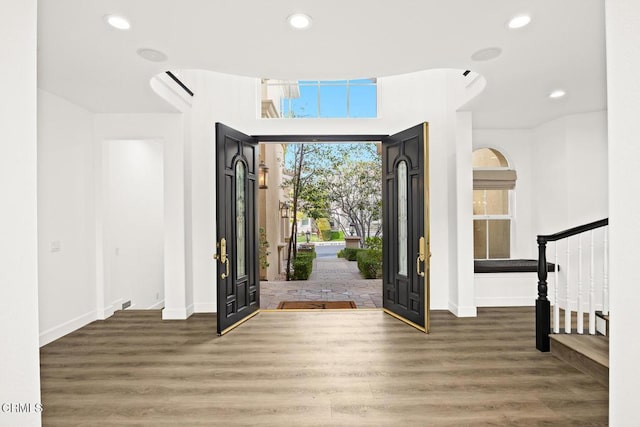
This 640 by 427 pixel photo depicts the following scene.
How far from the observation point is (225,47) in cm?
298

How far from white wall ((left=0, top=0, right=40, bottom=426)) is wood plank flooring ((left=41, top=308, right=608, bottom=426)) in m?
1.31

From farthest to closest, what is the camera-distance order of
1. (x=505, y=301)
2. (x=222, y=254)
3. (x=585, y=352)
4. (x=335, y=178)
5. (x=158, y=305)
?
(x=335, y=178)
(x=158, y=305)
(x=505, y=301)
(x=222, y=254)
(x=585, y=352)

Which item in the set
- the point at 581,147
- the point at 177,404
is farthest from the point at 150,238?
the point at 581,147

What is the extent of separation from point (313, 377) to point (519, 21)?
3.04m

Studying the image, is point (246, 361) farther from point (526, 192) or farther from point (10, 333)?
point (526, 192)

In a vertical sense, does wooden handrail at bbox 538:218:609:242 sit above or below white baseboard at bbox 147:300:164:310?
above

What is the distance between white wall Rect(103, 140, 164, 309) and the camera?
192 inches

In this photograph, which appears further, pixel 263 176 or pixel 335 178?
pixel 335 178

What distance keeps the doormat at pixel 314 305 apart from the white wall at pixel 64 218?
2521 millimetres

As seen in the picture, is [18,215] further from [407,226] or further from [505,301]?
[505,301]

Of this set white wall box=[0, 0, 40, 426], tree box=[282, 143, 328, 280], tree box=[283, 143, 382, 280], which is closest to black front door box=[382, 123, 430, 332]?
white wall box=[0, 0, 40, 426]

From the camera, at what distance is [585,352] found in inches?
120

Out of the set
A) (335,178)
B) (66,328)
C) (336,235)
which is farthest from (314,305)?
(336,235)

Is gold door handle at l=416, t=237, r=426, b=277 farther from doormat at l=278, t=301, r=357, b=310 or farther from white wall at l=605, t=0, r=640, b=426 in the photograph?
white wall at l=605, t=0, r=640, b=426
